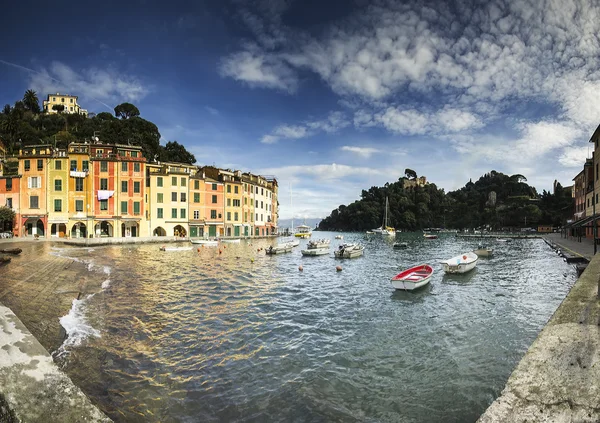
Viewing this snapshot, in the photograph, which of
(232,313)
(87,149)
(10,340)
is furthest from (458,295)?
(87,149)

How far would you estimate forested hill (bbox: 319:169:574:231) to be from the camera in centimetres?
12025

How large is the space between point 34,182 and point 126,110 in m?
62.7

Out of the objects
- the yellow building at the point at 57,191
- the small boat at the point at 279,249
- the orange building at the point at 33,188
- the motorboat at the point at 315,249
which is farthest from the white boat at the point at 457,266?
the orange building at the point at 33,188

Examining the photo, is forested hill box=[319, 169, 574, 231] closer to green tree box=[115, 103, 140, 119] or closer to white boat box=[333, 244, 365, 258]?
white boat box=[333, 244, 365, 258]

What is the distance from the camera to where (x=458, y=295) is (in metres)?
18.4

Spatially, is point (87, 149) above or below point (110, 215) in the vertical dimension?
above

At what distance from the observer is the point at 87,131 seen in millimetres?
81625

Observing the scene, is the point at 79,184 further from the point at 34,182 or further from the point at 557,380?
the point at 557,380

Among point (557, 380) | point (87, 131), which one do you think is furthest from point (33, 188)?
point (557, 380)

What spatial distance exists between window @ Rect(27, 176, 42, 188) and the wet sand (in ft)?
102

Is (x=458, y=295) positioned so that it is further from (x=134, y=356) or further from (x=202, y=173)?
(x=202, y=173)

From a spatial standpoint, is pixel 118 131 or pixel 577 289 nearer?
pixel 577 289

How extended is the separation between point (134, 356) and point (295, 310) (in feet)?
24.1

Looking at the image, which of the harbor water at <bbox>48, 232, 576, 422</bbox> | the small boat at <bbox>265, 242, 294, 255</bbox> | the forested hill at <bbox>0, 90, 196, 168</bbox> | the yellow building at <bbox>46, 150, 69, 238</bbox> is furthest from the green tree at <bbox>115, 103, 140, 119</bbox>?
the harbor water at <bbox>48, 232, 576, 422</bbox>
